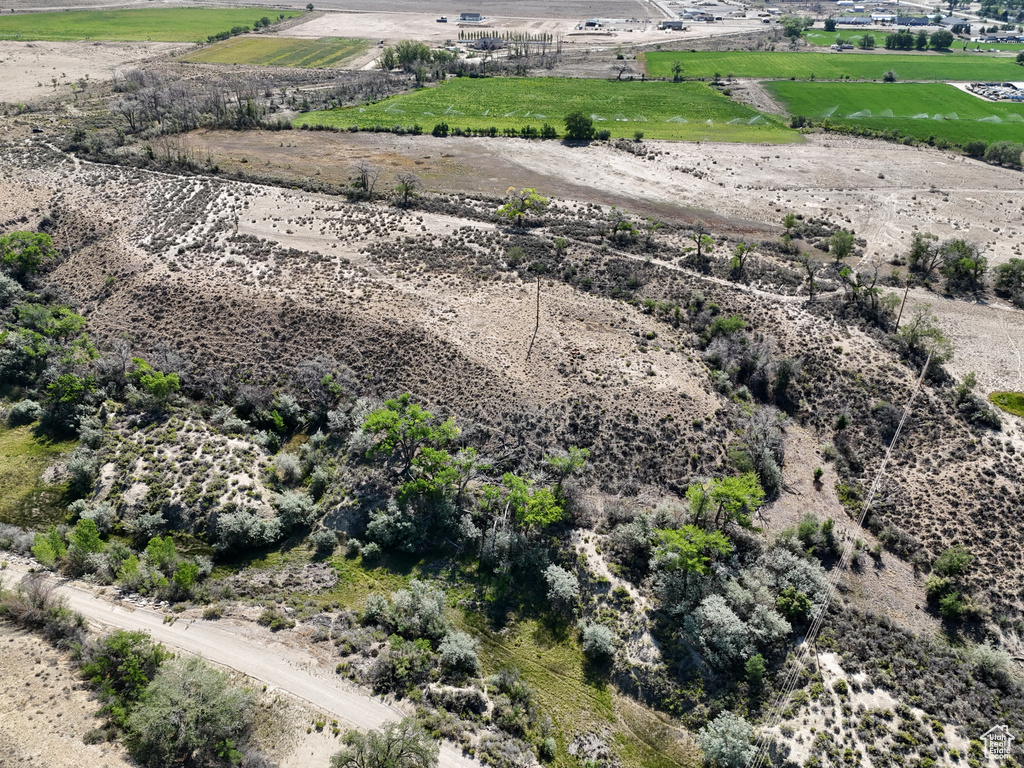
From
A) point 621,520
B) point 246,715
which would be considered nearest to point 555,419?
point 621,520

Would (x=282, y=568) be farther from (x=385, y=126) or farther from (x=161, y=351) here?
(x=385, y=126)

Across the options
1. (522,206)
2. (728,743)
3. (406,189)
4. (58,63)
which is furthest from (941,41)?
(58,63)

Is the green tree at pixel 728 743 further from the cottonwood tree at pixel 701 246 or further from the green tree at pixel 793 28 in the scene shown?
the green tree at pixel 793 28

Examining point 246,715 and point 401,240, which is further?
point 401,240

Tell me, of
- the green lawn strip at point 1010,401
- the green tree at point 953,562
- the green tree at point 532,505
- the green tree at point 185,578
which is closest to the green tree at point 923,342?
the green lawn strip at point 1010,401

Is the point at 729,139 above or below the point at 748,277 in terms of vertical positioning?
above

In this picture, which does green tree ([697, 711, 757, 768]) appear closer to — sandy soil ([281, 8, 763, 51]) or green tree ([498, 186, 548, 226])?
green tree ([498, 186, 548, 226])
